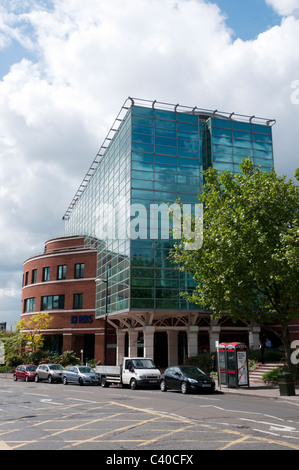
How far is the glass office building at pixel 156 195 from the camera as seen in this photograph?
3556 cm

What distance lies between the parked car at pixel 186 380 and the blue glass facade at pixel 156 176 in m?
12.4

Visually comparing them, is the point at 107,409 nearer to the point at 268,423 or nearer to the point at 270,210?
the point at 268,423

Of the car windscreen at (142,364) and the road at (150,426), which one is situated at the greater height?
the car windscreen at (142,364)

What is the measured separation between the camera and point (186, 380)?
68.2ft

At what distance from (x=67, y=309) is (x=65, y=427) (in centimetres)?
3952

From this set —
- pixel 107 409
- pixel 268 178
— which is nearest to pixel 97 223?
pixel 268 178

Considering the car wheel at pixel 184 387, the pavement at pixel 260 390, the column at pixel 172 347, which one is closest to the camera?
the pavement at pixel 260 390

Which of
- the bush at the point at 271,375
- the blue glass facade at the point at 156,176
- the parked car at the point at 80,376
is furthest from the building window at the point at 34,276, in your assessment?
the bush at the point at 271,375

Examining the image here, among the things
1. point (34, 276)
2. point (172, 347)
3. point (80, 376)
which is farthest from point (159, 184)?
point (34, 276)

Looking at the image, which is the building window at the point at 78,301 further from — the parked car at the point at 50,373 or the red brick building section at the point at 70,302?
the parked car at the point at 50,373

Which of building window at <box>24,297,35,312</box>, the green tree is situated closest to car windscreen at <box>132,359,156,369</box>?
the green tree

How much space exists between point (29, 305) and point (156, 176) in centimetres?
2673
